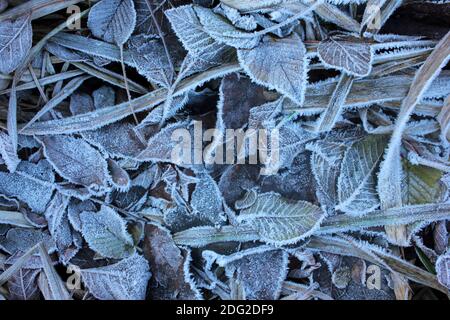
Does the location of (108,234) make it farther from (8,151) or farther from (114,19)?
(114,19)

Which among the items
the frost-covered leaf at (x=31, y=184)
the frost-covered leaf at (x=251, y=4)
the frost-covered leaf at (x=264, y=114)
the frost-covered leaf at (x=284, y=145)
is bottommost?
the frost-covered leaf at (x=31, y=184)

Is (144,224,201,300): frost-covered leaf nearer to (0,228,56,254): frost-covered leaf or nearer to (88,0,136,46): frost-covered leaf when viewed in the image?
(0,228,56,254): frost-covered leaf

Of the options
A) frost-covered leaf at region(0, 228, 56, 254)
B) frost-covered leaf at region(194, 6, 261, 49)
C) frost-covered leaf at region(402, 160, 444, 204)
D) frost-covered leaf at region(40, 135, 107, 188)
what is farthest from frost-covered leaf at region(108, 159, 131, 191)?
frost-covered leaf at region(402, 160, 444, 204)

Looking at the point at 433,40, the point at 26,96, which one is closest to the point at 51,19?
the point at 26,96

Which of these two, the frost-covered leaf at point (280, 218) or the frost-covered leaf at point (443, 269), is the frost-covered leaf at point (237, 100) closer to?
the frost-covered leaf at point (280, 218)

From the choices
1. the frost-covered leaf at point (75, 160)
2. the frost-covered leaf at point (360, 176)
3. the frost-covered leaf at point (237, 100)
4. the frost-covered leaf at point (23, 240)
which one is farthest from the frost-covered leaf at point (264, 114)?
the frost-covered leaf at point (23, 240)
